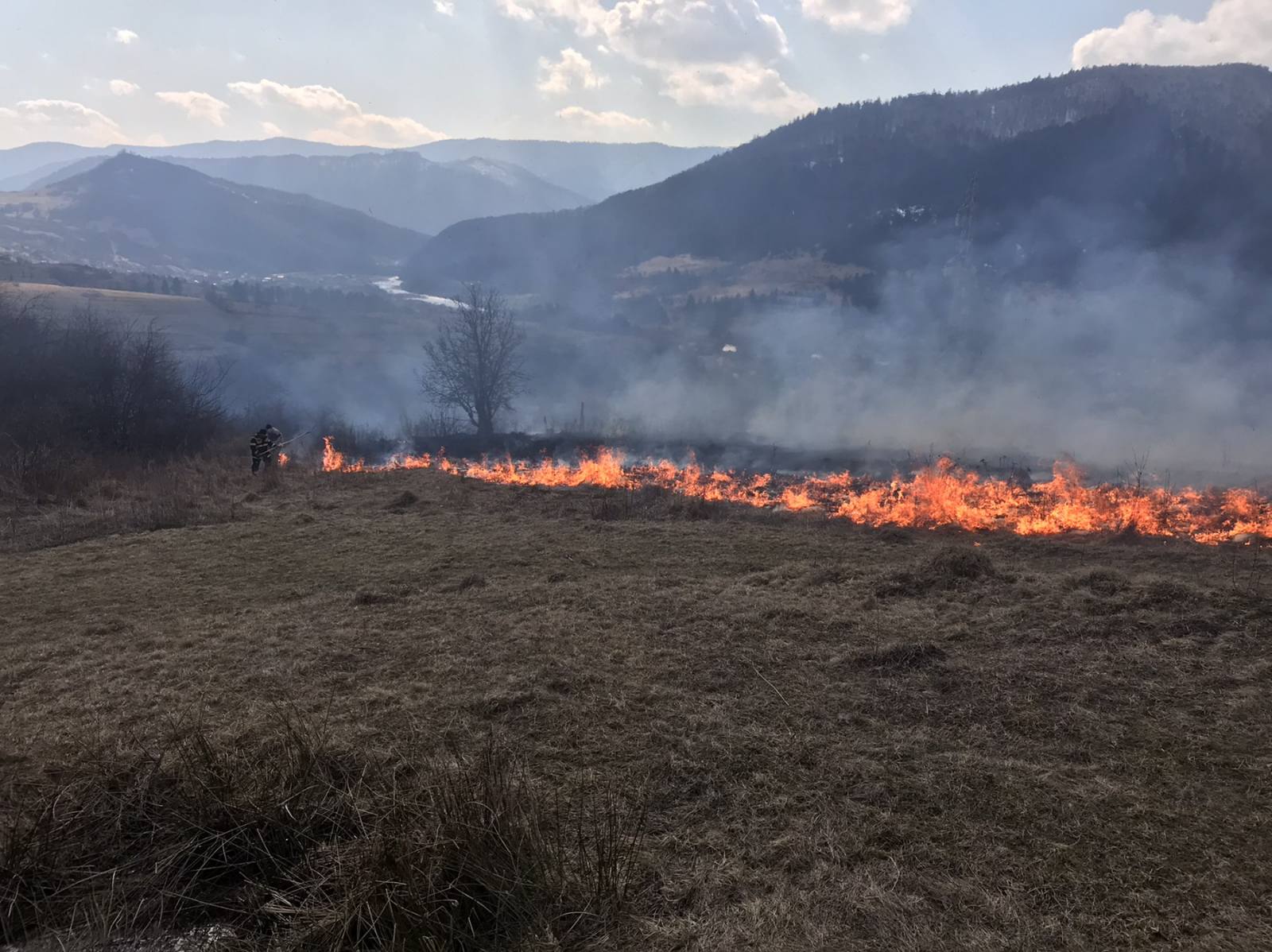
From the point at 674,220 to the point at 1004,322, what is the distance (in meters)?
55.1

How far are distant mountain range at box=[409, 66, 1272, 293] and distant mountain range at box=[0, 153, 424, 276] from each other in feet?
194

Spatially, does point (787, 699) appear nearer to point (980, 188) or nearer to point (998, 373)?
point (998, 373)

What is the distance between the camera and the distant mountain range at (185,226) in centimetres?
12381

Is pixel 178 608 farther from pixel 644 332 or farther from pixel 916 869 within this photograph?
pixel 644 332

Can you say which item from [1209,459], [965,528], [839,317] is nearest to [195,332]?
[839,317]

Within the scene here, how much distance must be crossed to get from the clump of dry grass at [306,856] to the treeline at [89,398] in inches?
773

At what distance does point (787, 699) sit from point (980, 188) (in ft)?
257

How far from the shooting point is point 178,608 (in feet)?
28.3

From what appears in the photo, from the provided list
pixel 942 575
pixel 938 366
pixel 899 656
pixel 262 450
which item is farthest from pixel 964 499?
pixel 938 366

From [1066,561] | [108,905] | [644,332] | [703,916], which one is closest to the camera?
[108,905]

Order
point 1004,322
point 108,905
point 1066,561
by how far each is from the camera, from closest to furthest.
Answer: point 108,905 → point 1066,561 → point 1004,322

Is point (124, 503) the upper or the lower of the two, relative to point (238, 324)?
lower

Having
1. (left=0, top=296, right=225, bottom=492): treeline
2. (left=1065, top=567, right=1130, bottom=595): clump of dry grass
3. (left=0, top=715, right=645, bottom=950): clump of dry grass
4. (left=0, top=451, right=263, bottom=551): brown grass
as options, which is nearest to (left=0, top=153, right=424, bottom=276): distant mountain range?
(left=0, top=296, right=225, bottom=492): treeline

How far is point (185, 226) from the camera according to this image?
14450 centimetres
